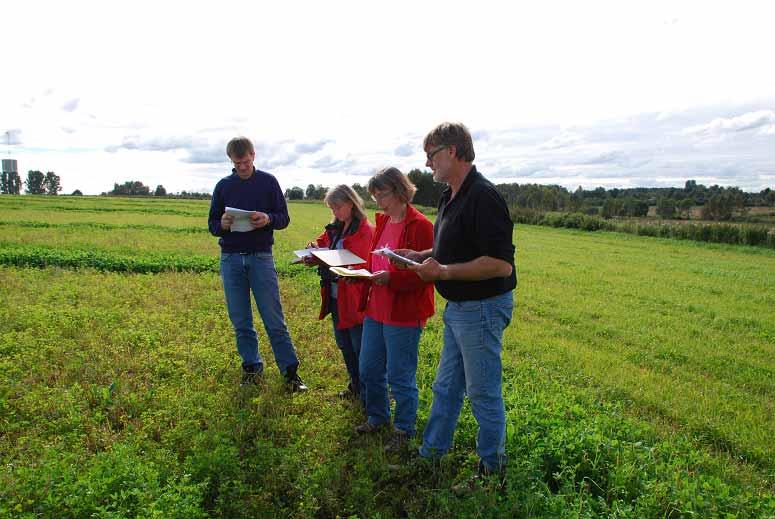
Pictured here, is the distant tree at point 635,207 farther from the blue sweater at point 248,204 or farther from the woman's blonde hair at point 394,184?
the woman's blonde hair at point 394,184

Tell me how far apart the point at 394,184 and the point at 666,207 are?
50.0m

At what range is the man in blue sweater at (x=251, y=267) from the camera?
525 cm

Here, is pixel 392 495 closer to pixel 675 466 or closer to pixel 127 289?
pixel 675 466

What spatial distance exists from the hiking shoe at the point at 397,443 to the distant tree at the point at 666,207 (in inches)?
1839

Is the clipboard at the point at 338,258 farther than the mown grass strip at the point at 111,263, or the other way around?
the mown grass strip at the point at 111,263

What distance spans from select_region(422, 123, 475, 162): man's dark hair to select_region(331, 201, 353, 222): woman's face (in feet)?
5.34

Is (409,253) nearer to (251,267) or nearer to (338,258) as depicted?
(338,258)

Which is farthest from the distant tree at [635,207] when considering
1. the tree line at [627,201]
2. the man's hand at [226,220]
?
the man's hand at [226,220]

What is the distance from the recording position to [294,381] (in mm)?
5207

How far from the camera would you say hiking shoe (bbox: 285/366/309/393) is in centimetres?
515

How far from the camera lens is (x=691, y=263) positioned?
18.8m

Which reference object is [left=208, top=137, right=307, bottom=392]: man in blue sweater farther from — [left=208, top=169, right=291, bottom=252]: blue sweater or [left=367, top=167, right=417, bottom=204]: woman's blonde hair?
[left=367, top=167, right=417, bottom=204]: woman's blonde hair

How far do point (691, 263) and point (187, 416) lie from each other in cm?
1948

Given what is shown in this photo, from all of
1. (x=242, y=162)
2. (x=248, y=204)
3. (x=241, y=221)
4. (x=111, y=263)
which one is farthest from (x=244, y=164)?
(x=111, y=263)
